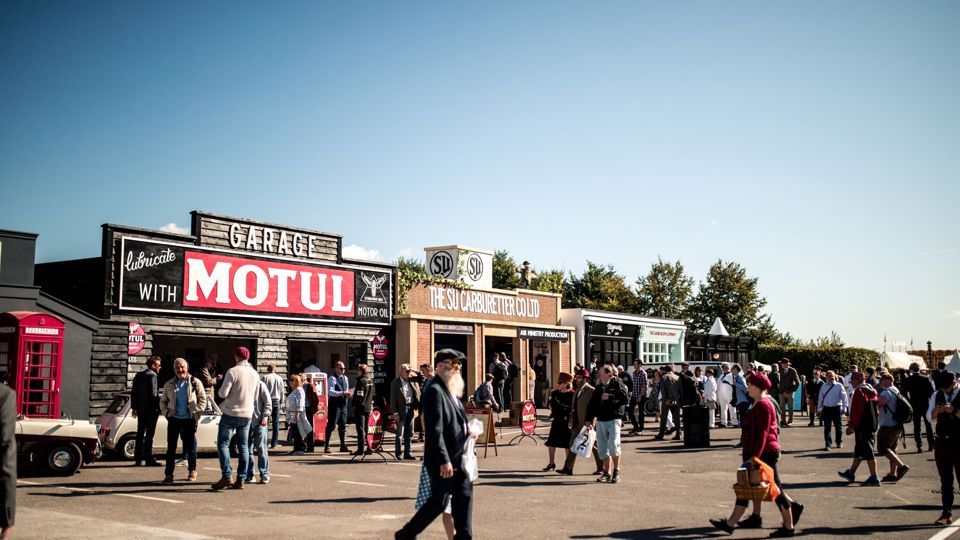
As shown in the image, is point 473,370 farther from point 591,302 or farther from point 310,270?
point 591,302

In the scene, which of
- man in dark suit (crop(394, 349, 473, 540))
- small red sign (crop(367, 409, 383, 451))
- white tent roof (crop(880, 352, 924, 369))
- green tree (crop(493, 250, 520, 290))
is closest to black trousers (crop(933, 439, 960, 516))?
man in dark suit (crop(394, 349, 473, 540))

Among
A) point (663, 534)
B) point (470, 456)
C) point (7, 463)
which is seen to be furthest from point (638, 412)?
point (7, 463)

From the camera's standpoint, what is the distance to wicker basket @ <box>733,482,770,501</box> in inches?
349

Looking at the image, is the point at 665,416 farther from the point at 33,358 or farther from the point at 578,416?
the point at 33,358

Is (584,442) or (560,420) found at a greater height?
(560,420)

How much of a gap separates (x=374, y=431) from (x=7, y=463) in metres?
11.1

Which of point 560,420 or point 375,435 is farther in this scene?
point 375,435

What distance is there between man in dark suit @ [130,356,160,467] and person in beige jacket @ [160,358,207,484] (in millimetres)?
1691

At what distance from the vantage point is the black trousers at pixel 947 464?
981 cm

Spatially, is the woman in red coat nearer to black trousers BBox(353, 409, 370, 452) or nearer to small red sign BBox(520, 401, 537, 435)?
black trousers BBox(353, 409, 370, 452)

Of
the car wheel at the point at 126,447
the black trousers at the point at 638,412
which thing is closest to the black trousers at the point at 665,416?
the black trousers at the point at 638,412

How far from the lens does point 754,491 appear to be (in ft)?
29.2

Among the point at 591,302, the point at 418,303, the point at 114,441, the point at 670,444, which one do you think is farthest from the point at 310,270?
the point at 591,302

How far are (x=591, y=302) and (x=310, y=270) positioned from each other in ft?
166
